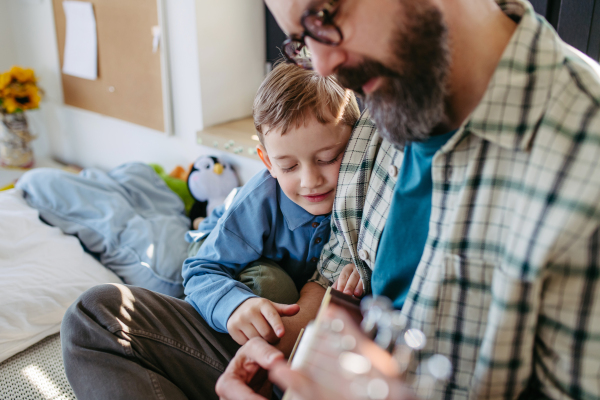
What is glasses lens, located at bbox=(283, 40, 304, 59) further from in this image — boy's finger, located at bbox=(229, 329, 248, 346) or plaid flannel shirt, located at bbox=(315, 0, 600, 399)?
boy's finger, located at bbox=(229, 329, 248, 346)

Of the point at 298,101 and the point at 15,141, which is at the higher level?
the point at 298,101

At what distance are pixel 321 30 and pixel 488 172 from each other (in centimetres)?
28


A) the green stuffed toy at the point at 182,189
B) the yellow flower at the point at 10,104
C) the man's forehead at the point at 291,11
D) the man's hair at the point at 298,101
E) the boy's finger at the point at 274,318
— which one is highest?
the man's forehead at the point at 291,11

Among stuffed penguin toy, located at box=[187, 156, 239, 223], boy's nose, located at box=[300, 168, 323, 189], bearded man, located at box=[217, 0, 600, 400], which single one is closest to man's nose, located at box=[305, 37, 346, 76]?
bearded man, located at box=[217, 0, 600, 400]

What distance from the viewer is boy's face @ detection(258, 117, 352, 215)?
2.84 feet

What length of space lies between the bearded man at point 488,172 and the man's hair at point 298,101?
0.59 ft

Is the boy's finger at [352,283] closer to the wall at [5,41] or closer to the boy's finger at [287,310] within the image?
the boy's finger at [287,310]

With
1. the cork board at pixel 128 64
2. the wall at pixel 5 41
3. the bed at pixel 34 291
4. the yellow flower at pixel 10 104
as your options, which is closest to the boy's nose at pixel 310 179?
the bed at pixel 34 291

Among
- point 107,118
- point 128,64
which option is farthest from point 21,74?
point 128,64

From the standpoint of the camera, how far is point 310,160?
89cm

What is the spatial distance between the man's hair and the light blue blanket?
710mm

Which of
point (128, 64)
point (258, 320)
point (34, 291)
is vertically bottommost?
point (34, 291)

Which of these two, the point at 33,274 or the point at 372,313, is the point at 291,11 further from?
the point at 33,274

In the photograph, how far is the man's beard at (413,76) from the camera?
0.56 metres
